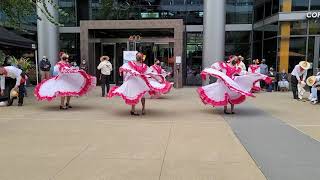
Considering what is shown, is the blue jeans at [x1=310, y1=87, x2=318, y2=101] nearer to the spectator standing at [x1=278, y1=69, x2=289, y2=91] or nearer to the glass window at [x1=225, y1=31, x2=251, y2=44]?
the spectator standing at [x1=278, y1=69, x2=289, y2=91]

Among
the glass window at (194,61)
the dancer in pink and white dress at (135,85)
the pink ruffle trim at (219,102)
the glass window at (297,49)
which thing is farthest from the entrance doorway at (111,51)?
the pink ruffle trim at (219,102)

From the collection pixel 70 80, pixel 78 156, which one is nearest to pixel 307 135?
pixel 78 156

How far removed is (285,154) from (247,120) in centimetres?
352

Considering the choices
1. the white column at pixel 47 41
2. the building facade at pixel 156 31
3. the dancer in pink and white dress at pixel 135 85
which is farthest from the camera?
the white column at pixel 47 41

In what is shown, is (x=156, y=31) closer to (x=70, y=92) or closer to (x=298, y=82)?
(x=298, y=82)

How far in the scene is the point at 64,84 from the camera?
11.6m

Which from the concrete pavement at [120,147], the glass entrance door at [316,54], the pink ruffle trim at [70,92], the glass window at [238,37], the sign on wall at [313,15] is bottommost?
the concrete pavement at [120,147]

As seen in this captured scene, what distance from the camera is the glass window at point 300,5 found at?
19312mm

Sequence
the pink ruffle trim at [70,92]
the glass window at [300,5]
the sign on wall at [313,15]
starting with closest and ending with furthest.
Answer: the pink ruffle trim at [70,92] < the sign on wall at [313,15] < the glass window at [300,5]

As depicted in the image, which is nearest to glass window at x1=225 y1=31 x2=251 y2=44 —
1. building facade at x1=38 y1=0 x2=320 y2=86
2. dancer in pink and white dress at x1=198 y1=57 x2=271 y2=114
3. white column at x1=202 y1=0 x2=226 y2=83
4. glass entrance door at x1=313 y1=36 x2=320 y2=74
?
building facade at x1=38 y1=0 x2=320 y2=86

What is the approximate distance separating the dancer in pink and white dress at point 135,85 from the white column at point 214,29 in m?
10.7

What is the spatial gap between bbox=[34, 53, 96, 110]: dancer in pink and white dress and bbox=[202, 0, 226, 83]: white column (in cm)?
1006

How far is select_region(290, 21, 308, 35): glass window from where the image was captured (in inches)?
763

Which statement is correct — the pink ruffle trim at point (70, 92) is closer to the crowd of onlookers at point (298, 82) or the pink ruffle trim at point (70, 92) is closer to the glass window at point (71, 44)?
the crowd of onlookers at point (298, 82)
